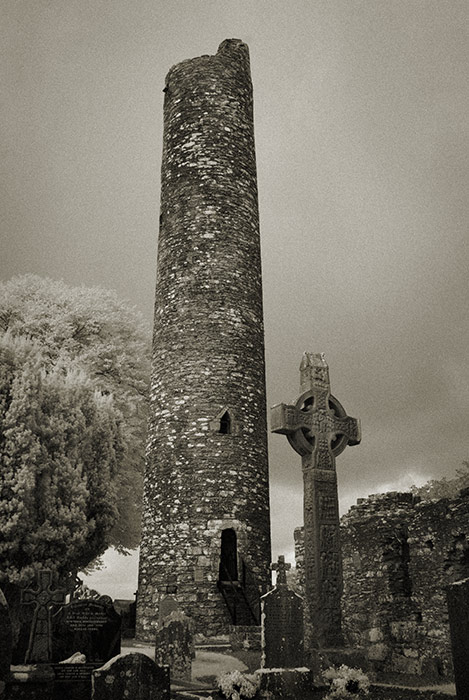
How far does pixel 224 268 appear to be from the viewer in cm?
1781

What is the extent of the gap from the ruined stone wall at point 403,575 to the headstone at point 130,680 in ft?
13.1

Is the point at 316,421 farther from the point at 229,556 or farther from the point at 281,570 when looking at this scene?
the point at 229,556

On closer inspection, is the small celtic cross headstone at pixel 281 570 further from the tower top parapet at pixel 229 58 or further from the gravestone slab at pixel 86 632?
the tower top parapet at pixel 229 58

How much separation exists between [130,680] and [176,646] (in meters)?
3.55

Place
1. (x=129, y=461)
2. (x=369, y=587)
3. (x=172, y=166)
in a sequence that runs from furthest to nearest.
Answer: (x=129, y=461) → (x=172, y=166) → (x=369, y=587)

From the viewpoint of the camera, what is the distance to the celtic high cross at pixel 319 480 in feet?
31.9

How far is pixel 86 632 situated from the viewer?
10.9 m

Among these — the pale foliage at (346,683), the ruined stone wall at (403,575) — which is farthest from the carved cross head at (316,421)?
the pale foliage at (346,683)

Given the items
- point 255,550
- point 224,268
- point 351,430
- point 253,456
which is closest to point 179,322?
point 224,268

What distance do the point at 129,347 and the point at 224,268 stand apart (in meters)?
7.24

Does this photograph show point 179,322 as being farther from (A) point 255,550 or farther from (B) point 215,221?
(A) point 255,550

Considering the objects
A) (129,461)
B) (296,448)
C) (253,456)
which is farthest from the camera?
(129,461)

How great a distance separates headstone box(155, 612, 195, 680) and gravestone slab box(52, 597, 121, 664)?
2.28 ft

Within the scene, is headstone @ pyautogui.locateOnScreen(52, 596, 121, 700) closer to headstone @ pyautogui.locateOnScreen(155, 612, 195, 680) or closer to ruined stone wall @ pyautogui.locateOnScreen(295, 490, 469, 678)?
headstone @ pyautogui.locateOnScreen(155, 612, 195, 680)
